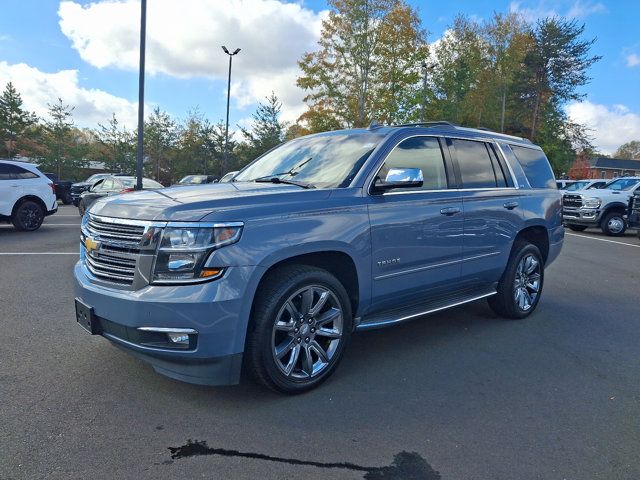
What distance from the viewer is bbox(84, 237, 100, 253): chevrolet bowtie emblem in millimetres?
3257

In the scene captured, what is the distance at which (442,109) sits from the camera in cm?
3878

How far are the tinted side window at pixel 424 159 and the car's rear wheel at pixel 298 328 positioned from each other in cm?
118

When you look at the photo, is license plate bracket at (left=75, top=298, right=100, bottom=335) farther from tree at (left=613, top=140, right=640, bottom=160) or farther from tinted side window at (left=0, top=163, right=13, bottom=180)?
tree at (left=613, top=140, right=640, bottom=160)

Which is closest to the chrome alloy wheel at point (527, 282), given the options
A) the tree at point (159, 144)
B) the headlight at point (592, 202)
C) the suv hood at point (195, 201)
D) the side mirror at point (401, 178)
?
the side mirror at point (401, 178)

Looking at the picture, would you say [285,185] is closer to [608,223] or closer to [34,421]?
[34,421]

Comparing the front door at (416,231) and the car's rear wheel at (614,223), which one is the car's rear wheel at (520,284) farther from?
the car's rear wheel at (614,223)

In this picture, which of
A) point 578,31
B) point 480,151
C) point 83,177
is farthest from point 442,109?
point 480,151

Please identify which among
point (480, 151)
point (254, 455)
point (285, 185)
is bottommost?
point (254, 455)

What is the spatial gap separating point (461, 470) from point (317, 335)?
1306mm

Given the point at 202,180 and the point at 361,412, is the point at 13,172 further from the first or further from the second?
the point at 361,412

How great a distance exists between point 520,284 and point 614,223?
13.1m

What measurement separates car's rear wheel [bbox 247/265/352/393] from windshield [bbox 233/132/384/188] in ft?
2.75

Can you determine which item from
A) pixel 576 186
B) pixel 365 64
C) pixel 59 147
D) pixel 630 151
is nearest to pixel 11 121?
pixel 59 147

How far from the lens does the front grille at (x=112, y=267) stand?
300cm
